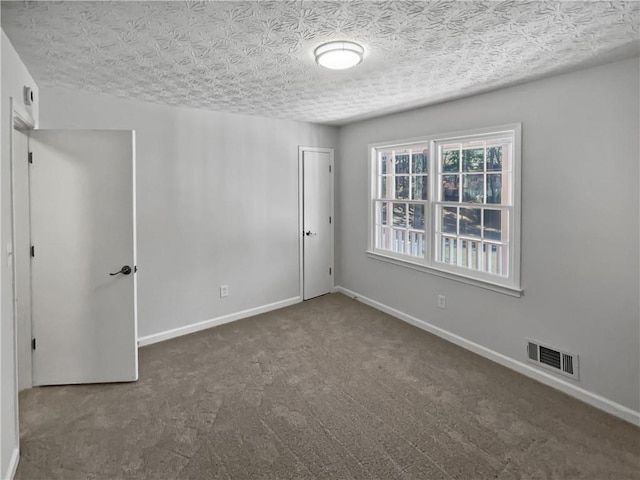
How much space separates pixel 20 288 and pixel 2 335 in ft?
3.62

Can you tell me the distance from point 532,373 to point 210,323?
3144mm

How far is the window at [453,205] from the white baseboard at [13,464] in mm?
3510

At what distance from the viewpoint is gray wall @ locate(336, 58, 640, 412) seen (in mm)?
2496

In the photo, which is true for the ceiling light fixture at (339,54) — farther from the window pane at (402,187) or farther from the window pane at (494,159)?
the window pane at (402,187)

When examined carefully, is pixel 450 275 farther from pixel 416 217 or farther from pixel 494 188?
pixel 494 188

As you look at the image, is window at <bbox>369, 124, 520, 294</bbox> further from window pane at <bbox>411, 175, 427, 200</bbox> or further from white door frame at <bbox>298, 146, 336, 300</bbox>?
white door frame at <bbox>298, 146, 336, 300</bbox>

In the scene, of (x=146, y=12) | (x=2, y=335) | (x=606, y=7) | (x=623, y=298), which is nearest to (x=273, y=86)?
(x=146, y=12)

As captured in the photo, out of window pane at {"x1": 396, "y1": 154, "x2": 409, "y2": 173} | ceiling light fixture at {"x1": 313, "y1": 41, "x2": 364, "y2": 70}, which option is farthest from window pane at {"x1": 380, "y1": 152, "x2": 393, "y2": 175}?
ceiling light fixture at {"x1": 313, "y1": 41, "x2": 364, "y2": 70}

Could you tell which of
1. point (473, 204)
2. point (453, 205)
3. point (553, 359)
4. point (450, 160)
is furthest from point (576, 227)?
point (450, 160)

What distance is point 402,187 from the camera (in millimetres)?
4434

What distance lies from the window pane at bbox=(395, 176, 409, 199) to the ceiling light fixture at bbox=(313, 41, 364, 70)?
2225 millimetres

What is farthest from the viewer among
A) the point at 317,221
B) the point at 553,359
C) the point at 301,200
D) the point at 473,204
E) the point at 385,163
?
the point at 317,221

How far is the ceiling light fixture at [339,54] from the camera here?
85.7 inches

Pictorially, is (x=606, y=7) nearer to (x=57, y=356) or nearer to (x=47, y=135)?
(x=47, y=135)
